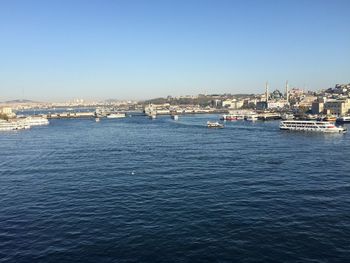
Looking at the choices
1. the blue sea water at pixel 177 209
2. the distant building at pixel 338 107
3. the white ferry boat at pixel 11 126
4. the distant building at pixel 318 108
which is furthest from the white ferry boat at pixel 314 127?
the white ferry boat at pixel 11 126

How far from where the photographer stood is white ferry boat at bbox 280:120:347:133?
217 feet

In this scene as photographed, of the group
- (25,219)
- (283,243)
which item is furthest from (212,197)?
(25,219)

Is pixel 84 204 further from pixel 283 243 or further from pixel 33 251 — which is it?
pixel 283 243

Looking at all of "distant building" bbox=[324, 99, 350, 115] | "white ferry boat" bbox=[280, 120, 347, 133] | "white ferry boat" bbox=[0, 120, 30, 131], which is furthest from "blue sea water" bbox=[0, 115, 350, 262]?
"distant building" bbox=[324, 99, 350, 115]

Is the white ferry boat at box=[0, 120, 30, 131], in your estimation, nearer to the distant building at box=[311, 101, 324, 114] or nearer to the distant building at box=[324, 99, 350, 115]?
the distant building at box=[324, 99, 350, 115]

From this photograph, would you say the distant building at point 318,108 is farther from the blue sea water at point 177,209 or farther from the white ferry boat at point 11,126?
the blue sea water at point 177,209

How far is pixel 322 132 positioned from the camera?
66625 mm

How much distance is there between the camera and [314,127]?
229 ft

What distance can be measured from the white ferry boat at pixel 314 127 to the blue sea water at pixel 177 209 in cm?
2805

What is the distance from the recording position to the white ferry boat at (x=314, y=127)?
66.2m

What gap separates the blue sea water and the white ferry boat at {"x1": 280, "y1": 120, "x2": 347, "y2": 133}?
28.1m

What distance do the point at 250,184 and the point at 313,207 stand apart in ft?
19.5

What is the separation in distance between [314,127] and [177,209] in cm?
5406

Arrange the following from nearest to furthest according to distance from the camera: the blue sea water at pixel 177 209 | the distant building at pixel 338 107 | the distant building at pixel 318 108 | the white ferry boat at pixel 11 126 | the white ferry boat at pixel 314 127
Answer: the blue sea water at pixel 177 209
the white ferry boat at pixel 314 127
the white ferry boat at pixel 11 126
the distant building at pixel 338 107
the distant building at pixel 318 108
